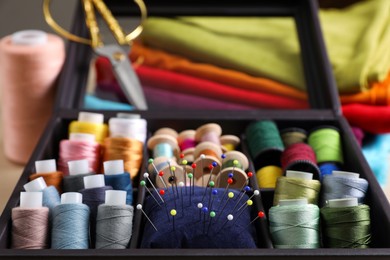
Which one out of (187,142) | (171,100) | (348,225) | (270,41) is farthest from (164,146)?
(270,41)

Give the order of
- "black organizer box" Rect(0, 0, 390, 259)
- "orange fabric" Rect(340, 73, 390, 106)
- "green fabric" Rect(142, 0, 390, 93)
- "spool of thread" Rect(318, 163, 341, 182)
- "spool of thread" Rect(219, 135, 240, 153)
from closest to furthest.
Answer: "black organizer box" Rect(0, 0, 390, 259) < "spool of thread" Rect(318, 163, 341, 182) < "spool of thread" Rect(219, 135, 240, 153) < "orange fabric" Rect(340, 73, 390, 106) < "green fabric" Rect(142, 0, 390, 93)

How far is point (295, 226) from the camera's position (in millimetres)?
1019

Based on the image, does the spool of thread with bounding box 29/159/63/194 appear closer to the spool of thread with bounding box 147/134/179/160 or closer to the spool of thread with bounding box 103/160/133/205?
the spool of thread with bounding box 103/160/133/205

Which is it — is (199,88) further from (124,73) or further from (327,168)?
(327,168)

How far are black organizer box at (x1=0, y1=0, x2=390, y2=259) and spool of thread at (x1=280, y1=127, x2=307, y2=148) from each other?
25 millimetres

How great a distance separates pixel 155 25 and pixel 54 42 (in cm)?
28

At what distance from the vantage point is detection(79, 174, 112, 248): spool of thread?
1085 millimetres

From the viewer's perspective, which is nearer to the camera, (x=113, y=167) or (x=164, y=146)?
(x=113, y=167)

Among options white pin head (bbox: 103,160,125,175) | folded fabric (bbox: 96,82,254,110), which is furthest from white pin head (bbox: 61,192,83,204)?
folded fabric (bbox: 96,82,254,110)

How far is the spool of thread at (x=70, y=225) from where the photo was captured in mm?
1028

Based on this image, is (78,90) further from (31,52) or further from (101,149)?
(101,149)

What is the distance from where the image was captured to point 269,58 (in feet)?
5.25

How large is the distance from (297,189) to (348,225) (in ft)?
0.36
